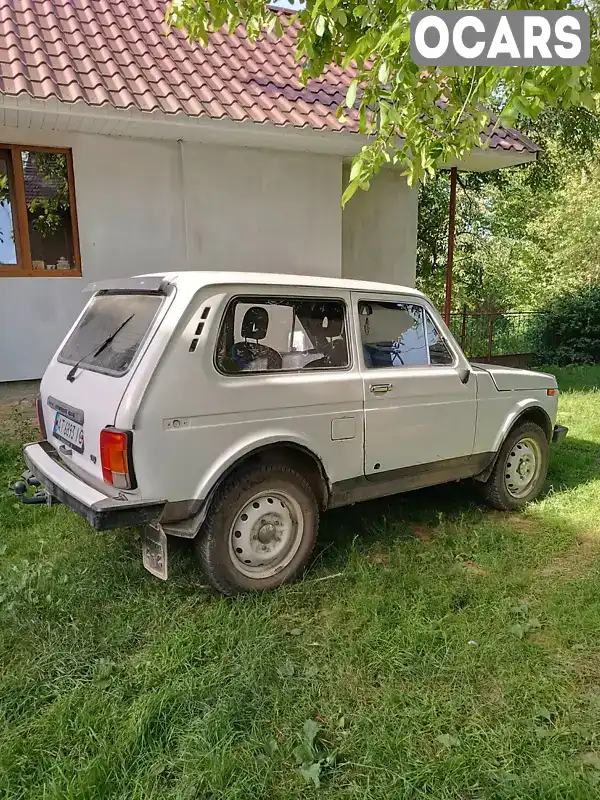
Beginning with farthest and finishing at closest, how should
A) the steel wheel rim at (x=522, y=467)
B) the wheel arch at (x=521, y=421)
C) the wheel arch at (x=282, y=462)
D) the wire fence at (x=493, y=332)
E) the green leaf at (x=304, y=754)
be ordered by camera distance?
the wire fence at (x=493, y=332) → the steel wheel rim at (x=522, y=467) → the wheel arch at (x=521, y=421) → the wheel arch at (x=282, y=462) → the green leaf at (x=304, y=754)

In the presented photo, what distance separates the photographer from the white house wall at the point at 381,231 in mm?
9750

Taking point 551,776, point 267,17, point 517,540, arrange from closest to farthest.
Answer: point 551,776
point 517,540
point 267,17

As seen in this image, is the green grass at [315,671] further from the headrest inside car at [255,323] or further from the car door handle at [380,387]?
the headrest inside car at [255,323]

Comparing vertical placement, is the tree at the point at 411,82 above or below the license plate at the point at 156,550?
above

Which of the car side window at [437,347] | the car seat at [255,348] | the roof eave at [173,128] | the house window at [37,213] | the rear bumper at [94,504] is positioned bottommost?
the rear bumper at [94,504]

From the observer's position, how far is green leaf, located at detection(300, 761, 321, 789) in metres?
2.27

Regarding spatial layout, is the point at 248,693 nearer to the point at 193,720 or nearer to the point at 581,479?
the point at 193,720

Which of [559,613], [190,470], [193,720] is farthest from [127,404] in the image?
[559,613]

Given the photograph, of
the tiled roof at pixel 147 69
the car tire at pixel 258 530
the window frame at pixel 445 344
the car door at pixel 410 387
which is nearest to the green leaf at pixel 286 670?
the car tire at pixel 258 530

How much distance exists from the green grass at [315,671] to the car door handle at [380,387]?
111 centimetres

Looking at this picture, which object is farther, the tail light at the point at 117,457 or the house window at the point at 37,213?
the house window at the point at 37,213

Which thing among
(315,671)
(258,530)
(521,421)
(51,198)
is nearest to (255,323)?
(258,530)

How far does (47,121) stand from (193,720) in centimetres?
604

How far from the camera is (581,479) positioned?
585 centimetres
